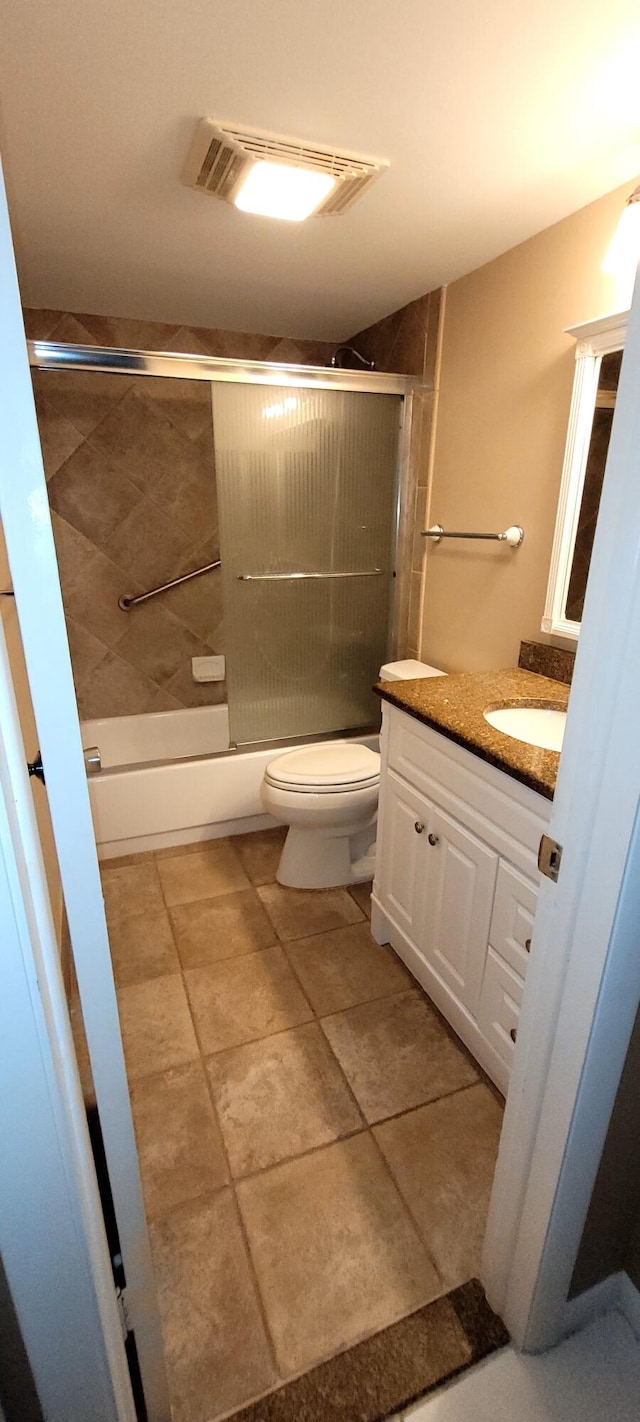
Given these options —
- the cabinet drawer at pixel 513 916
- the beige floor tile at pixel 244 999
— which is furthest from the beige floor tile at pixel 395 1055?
the cabinet drawer at pixel 513 916

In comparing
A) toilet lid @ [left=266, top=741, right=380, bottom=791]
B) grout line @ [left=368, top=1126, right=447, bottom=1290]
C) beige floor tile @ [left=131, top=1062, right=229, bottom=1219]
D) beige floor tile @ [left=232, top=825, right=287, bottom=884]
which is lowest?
beige floor tile @ [left=232, top=825, right=287, bottom=884]

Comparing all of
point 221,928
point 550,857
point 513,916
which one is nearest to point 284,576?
point 221,928

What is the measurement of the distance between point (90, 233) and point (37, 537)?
1.82 meters

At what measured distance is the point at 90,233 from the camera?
1.74m

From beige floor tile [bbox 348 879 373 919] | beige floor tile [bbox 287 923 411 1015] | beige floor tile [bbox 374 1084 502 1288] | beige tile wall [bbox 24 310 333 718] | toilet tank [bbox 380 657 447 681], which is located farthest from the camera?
beige tile wall [bbox 24 310 333 718]

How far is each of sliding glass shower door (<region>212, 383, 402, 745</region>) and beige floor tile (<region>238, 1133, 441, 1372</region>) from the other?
5.13 feet

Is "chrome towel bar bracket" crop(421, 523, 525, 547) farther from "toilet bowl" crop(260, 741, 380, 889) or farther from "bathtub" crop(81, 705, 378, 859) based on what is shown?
"bathtub" crop(81, 705, 378, 859)

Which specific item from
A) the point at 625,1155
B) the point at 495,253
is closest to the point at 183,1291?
the point at 625,1155

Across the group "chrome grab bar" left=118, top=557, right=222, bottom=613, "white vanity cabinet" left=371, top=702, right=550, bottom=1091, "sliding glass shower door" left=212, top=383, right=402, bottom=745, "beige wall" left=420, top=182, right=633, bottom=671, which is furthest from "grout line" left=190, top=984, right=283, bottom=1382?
"chrome grab bar" left=118, top=557, right=222, bottom=613

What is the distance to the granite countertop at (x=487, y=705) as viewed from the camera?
1.18 metres

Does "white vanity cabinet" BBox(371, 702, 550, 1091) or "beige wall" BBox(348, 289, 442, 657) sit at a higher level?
"beige wall" BBox(348, 289, 442, 657)

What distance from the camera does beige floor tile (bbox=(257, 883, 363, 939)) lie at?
204 centimetres

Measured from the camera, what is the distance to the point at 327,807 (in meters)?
2.03

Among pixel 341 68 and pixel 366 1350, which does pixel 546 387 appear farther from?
pixel 366 1350
